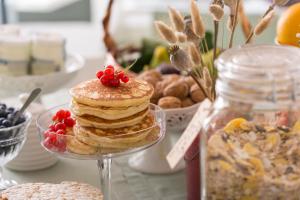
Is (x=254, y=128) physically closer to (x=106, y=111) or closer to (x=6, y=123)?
(x=106, y=111)

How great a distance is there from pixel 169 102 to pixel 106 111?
23 cm

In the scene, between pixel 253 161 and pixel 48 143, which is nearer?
pixel 253 161

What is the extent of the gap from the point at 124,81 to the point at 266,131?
25 centimetres

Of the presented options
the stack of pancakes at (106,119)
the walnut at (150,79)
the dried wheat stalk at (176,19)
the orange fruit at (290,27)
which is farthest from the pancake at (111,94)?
the orange fruit at (290,27)

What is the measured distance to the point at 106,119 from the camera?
2.60 ft

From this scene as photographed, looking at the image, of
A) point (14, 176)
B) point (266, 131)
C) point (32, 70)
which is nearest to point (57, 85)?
point (32, 70)

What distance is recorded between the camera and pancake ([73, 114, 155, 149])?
2.57 feet

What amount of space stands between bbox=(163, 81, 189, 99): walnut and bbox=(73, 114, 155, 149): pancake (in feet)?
0.72

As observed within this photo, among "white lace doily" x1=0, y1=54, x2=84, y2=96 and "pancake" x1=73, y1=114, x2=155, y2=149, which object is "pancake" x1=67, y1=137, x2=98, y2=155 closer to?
"pancake" x1=73, y1=114, x2=155, y2=149

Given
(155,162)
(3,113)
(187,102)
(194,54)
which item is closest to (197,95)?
(187,102)

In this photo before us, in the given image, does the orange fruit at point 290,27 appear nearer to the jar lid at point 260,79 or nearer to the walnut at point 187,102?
the walnut at point 187,102

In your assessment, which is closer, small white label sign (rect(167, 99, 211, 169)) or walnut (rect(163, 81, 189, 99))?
small white label sign (rect(167, 99, 211, 169))

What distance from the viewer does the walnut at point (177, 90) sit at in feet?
3.34

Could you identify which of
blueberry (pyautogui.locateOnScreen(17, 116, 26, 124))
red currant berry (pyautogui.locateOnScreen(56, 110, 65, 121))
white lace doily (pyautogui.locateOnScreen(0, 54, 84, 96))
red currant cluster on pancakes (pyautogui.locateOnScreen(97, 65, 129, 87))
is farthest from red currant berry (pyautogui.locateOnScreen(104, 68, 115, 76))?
white lace doily (pyautogui.locateOnScreen(0, 54, 84, 96))
